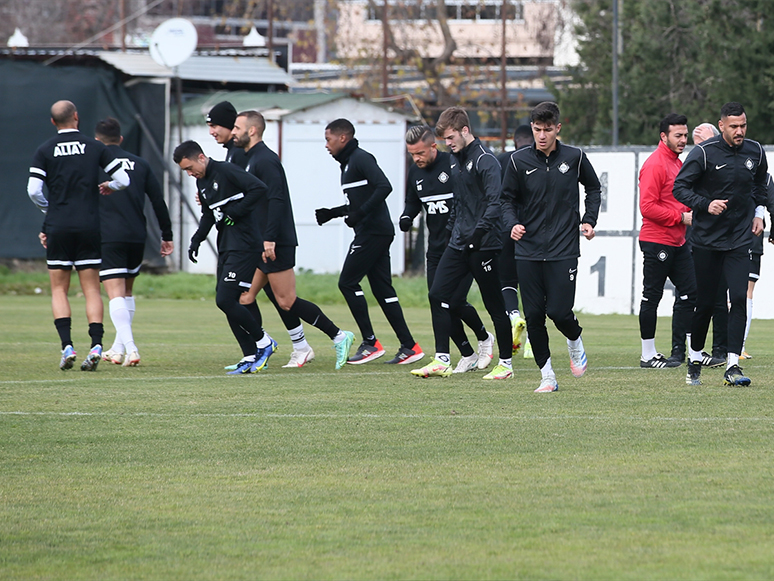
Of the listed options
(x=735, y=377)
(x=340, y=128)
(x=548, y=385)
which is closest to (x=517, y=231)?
(x=548, y=385)

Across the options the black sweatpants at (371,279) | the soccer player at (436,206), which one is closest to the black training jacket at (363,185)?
the black sweatpants at (371,279)

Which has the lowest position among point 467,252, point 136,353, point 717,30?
point 136,353

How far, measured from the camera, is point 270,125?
83.0ft

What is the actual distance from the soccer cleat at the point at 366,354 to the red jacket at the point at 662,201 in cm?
267

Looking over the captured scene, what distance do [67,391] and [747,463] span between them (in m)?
5.18

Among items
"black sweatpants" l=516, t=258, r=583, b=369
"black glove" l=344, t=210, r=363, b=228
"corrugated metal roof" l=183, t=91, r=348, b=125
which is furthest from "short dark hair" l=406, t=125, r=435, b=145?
"corrugated metal roof" l=183, t=91, r=348, b=125

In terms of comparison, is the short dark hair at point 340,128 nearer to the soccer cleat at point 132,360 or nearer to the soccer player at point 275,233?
the soccer player at point 275,233

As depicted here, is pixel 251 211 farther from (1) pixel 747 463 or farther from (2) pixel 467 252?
(1) pixel 747 463

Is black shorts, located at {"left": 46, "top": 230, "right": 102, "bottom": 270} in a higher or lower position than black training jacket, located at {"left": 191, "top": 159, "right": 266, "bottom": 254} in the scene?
lower

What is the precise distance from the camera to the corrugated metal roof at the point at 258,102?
25.3 m

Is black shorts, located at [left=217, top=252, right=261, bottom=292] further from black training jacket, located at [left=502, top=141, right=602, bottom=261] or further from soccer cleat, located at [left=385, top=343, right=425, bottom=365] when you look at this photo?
black training jacket, located at [left=502, top=141, right=602, bottom=261]

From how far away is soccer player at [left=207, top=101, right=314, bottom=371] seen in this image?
34.3 ft

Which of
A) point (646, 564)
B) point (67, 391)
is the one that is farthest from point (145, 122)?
point (646, 564)

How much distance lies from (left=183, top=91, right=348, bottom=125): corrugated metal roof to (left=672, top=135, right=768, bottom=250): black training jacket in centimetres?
1687
